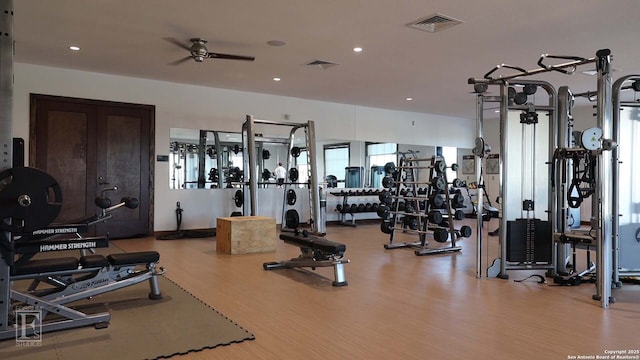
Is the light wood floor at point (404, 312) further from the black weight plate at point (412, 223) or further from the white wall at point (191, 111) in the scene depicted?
the white wall at point (191, 111)

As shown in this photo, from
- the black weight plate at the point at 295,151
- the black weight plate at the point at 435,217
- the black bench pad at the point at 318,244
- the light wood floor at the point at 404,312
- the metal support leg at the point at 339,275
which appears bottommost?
the light wood floor at the point at 404,312

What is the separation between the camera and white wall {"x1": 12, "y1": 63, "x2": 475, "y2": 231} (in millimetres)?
6402

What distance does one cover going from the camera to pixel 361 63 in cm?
607

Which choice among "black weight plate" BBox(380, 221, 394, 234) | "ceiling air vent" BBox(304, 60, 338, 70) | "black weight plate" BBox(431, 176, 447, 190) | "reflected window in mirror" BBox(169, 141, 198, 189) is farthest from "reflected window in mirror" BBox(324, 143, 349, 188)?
"black weight plate" BBox(431, 176, 447, 190)

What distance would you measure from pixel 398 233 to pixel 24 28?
5.92 meters

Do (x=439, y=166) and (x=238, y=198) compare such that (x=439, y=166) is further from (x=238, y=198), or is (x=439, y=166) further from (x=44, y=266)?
(x=44, y=266)

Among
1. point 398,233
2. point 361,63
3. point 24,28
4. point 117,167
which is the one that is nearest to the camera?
point 24,28

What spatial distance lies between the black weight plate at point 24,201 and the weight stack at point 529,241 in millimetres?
3927

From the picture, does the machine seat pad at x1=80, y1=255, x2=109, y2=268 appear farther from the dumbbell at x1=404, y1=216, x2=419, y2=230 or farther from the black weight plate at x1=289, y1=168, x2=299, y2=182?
the black weight plate at x1=289, y1=168, x2=299, y2=182

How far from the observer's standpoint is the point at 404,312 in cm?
319

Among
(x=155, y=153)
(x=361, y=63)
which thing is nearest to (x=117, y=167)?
(x=155, y=153)

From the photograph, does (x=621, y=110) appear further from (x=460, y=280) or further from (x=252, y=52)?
(x=252, y=52)

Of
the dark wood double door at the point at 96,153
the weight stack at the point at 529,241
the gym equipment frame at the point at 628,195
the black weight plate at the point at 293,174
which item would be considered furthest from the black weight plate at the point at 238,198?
the gym equipment frame at the point at 628,195

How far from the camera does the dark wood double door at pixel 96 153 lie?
6.42 m
